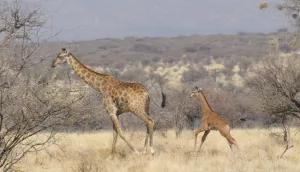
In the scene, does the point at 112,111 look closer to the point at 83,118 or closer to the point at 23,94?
the point at 83,118

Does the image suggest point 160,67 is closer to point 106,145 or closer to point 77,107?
point 106,145

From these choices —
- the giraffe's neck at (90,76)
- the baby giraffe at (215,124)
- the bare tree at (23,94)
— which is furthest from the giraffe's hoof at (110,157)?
the bare tree at (23,94)

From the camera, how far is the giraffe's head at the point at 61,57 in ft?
42.7

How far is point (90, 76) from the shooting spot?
45.6ft

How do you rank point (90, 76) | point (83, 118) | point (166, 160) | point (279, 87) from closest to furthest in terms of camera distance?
point (83, 118) → point (166, 160) → point (90, 76) → point (279, 87)

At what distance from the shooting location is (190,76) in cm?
Result: 5434

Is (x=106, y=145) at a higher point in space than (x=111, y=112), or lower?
lower

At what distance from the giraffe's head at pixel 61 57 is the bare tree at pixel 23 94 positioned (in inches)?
111

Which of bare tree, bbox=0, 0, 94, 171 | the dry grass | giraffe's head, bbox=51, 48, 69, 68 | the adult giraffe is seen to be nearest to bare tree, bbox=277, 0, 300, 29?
→ the dry grass

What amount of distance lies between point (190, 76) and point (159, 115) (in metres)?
31.5

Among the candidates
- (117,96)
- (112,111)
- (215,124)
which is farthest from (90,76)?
(215,124)

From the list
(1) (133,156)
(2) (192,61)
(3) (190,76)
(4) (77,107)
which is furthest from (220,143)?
(2) (192,61)

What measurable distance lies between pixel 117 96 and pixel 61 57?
1.47m

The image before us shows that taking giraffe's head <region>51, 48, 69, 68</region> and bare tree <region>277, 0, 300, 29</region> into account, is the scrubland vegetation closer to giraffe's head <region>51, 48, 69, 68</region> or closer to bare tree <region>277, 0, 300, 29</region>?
bare tree <region>277, 0, 300, 29</region>
